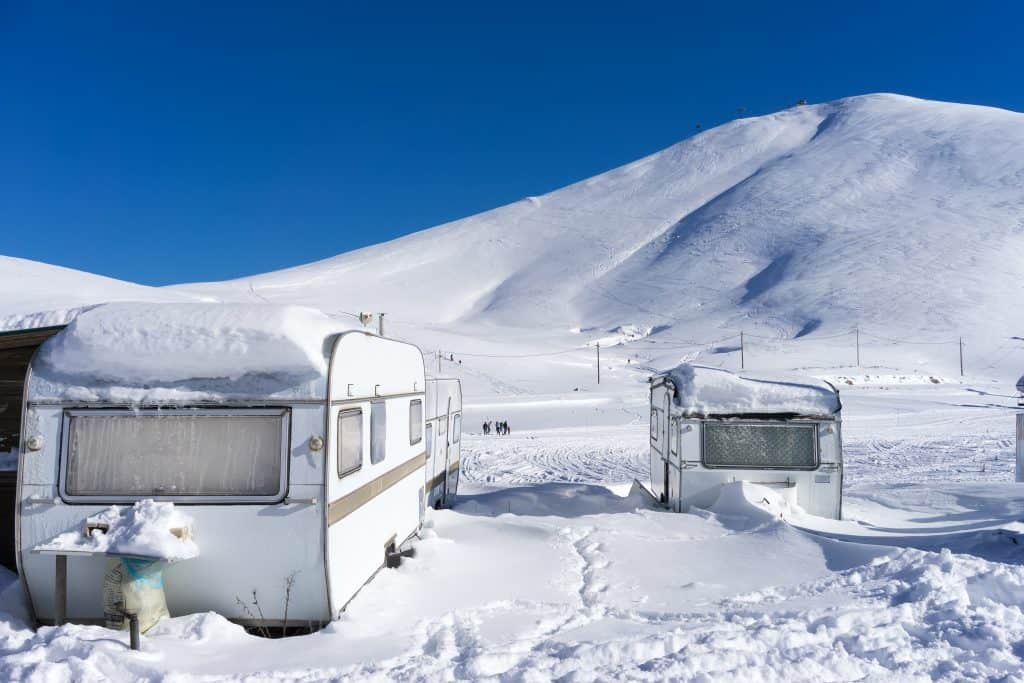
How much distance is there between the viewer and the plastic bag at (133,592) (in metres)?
5.35

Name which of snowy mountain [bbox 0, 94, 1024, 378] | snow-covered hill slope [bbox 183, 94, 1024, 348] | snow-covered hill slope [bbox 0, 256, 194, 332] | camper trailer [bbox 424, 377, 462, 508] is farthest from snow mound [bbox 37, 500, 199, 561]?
snow-covered hill slope [bbox 183, 94, 1024, 348]

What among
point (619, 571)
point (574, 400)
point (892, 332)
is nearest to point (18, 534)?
point (619, 571)

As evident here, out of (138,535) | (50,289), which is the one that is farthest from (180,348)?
(50,289)

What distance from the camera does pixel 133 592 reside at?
535cm

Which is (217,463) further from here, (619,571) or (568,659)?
(619,571)

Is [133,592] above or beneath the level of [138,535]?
beneath

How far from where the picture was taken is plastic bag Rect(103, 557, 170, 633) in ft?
17.5

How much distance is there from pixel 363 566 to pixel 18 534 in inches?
101

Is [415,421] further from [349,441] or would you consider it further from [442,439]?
[442,439]

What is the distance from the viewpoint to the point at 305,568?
5.53m

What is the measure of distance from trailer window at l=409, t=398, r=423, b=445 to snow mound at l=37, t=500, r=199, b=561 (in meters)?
3.17

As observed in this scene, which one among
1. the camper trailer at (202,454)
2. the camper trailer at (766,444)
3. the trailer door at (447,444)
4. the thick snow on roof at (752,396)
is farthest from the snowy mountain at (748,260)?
the camper trailer at (202,454)

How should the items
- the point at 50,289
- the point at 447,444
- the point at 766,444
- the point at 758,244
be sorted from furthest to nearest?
1. the point at 758,244
2. the point at 50,289
3. the point at 447,444
4. the point at 766,444

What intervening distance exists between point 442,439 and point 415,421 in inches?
139
